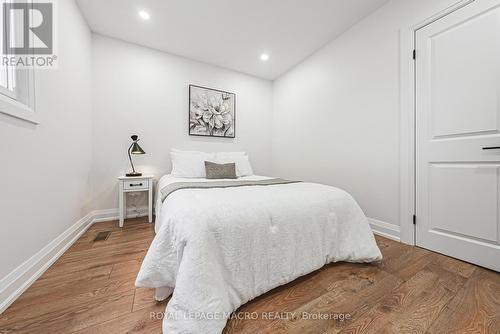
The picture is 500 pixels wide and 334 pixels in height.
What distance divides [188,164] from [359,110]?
2.29 meters

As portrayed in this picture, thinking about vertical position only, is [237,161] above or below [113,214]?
above

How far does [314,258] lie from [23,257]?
1.87m

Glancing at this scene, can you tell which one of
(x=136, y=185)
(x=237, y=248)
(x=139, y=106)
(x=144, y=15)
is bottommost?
(x=237, y=248)

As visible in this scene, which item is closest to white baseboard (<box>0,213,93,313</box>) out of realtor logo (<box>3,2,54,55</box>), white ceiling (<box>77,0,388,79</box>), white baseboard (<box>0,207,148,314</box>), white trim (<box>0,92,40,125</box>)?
A: white baseboard (<box>0,207,148,314</box>)

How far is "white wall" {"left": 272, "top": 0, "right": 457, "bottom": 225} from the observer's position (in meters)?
1.92

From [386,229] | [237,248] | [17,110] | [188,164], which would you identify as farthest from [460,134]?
[17,110]

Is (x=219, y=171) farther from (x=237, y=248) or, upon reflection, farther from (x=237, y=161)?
(x=237, y=248)

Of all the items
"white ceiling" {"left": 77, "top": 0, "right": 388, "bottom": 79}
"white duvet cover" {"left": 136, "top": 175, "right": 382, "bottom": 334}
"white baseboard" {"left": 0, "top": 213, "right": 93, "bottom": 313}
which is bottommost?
"white baseboard" {"left": 0, "top": 213, "right": 93, "bottom": 313}

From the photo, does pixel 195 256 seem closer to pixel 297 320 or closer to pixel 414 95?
pixel 297 320

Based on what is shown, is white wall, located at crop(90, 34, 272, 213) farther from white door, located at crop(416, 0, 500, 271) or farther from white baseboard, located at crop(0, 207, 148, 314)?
white door, located at crop(416, 0, 500, 271)

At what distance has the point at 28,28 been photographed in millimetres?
1312

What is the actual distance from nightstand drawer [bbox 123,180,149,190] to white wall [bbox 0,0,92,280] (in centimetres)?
43

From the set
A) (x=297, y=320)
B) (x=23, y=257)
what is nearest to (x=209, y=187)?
(x=297, y=320)

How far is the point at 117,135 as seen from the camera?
8.38 ft
